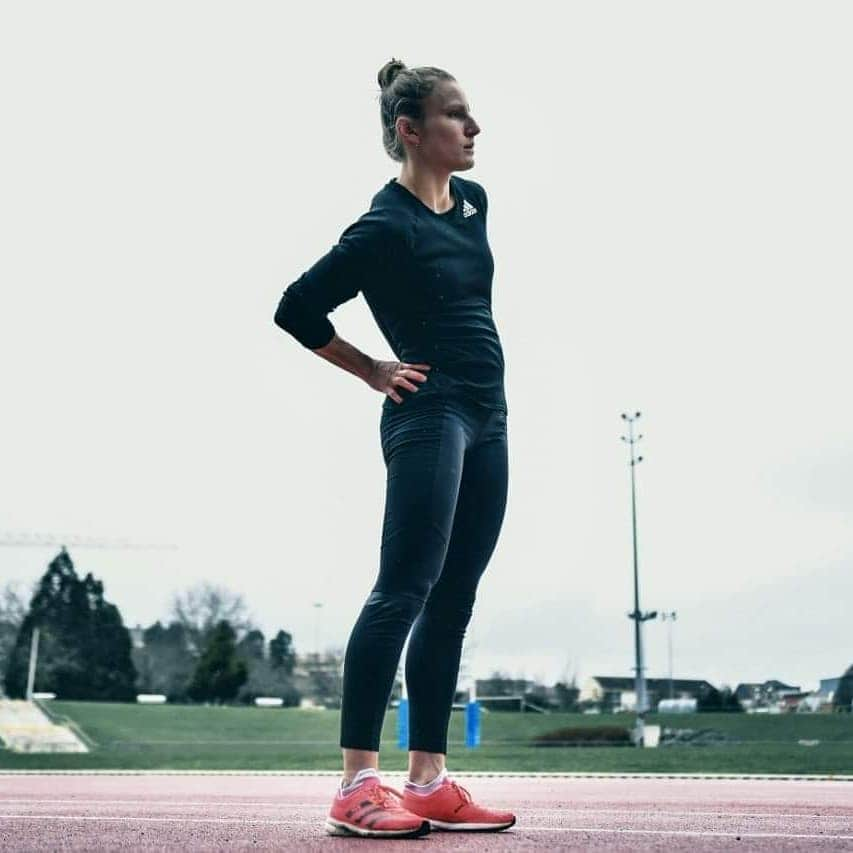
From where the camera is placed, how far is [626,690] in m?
92.8

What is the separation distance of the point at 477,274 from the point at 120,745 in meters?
41.9

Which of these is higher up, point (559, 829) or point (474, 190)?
point (474, 190)

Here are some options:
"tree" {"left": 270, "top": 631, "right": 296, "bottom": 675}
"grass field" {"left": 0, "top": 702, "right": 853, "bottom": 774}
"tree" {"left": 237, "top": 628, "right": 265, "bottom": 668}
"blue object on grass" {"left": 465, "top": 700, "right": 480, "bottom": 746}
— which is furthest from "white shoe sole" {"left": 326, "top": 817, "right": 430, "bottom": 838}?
"tree" {"left": 270, "top": 631, "right": 296, "bottom": 675}

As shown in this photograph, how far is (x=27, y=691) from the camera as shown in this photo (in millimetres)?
70938

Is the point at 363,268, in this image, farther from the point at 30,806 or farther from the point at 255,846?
the point at 30,806

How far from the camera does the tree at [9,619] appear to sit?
74438 millimetres

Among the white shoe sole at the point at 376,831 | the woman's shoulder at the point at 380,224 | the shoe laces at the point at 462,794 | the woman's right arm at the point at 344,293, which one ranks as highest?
the woman's shoulder at the point at 380,224

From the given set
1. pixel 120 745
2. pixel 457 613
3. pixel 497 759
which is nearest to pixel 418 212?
pixel 457 613

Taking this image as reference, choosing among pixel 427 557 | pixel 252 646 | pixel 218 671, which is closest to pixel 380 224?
pixel 427 557

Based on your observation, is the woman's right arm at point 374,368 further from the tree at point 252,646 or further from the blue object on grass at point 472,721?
the tree at point 252,646

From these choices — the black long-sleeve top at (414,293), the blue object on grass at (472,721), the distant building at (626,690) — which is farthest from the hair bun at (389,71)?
the distant building at (626,690)

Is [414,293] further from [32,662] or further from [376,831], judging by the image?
[32,662]

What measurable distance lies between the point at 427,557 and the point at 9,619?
252 ft

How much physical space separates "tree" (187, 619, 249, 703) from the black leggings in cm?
7272
